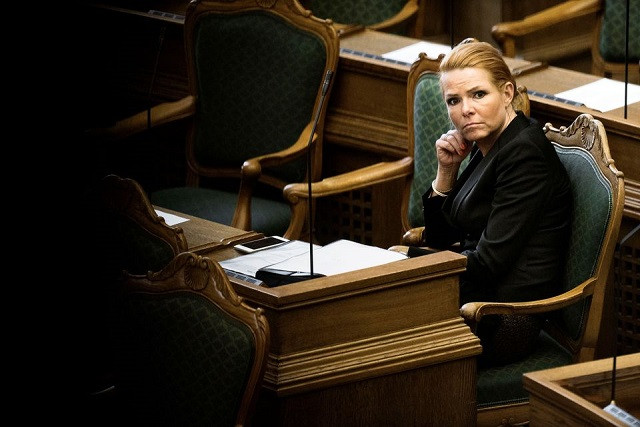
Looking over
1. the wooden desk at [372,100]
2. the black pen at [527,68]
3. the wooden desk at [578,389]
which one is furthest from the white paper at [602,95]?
the wooden desk at [578,389]

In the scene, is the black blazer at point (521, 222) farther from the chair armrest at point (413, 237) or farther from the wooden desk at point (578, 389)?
the wooden desk at point (578, 389)

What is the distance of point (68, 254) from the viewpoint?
1.79 m

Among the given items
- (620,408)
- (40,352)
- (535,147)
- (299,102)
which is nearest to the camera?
(40,352)

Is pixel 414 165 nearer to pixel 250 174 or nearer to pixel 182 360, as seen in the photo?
pixel 250 174

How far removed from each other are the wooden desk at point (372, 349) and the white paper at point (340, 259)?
0.16m

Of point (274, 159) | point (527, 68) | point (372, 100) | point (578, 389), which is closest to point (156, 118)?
point (274, 159)

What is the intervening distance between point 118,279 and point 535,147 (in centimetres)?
A: 104

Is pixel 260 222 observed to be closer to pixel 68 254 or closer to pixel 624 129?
pixel 624 129

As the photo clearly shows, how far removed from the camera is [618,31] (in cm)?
469

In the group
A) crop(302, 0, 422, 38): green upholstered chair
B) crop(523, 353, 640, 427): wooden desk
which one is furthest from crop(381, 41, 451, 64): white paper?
crop(523, 353, 640, 427): wooden desk

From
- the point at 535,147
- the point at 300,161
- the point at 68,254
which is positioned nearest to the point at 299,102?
the point at 300,161

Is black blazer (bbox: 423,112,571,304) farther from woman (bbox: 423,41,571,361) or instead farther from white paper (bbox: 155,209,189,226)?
white paper (bbox: 155,209,189,226)

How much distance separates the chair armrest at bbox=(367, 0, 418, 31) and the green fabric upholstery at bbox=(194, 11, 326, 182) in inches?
30.8

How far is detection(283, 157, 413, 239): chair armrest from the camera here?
3867 mm
